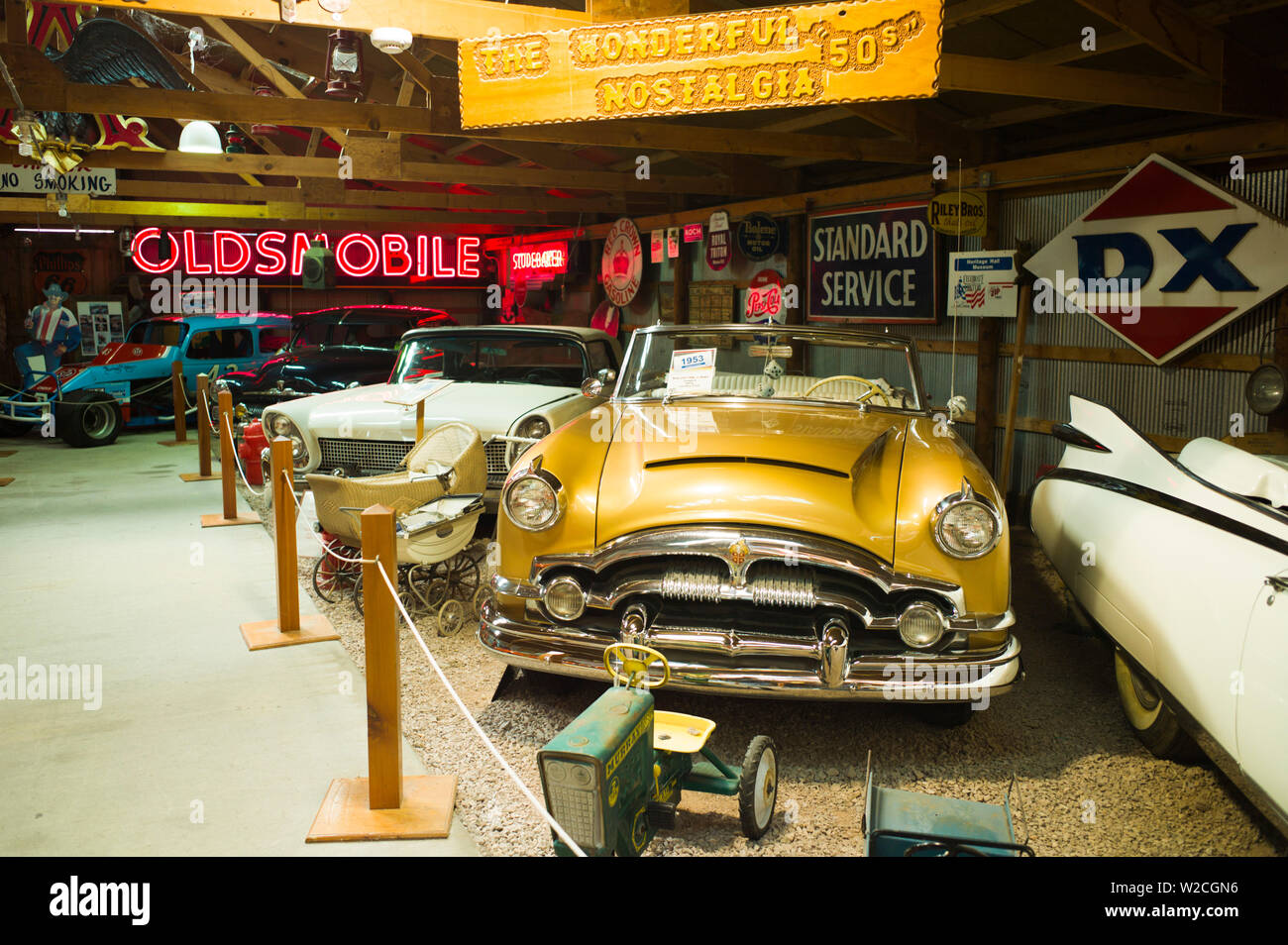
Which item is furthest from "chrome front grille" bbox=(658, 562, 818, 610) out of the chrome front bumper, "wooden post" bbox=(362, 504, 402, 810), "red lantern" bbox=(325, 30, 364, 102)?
"red lantern" bbox=(325, 30, 364, 102)

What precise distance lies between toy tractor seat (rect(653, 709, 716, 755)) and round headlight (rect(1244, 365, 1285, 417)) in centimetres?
395

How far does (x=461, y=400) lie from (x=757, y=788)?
13.2 ft

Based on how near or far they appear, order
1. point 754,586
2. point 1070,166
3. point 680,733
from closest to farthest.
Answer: point 680,733
point 754,586
point 1070,166

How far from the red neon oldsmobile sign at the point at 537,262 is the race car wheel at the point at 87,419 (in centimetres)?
606

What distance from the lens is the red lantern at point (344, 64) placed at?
19.9 ft

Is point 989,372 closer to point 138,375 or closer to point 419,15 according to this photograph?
point 419,15

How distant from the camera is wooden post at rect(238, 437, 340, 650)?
4430 mm

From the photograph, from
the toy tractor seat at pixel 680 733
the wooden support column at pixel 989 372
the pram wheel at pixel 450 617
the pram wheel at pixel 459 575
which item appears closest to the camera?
the toy tractor seat at pixel 680 733

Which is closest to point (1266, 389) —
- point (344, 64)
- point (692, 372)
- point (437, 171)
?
point (692, 372)

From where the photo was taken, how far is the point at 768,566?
3.36 metres

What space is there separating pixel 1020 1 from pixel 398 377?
4.52 metres

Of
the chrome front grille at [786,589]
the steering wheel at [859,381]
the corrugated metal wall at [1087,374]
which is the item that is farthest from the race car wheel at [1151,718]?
the corrugated metal wall at [1087,374]

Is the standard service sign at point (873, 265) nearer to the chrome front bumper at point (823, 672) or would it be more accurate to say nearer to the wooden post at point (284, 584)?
the chrome front bumper at point (823, 672)
